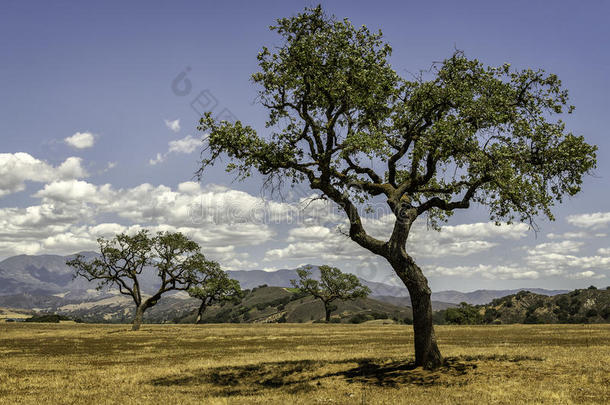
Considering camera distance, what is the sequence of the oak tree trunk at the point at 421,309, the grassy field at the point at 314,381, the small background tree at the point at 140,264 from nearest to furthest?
the grassy field at the point at 314,381, the oak tree trunk at the point at 421,309, the small background tree at the point at 140,264

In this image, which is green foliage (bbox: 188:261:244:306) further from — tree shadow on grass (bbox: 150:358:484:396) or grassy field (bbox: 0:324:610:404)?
tree shadow on grass (bbox: 150:358:484:396)

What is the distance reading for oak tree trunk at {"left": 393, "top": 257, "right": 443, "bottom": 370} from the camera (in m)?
20.1


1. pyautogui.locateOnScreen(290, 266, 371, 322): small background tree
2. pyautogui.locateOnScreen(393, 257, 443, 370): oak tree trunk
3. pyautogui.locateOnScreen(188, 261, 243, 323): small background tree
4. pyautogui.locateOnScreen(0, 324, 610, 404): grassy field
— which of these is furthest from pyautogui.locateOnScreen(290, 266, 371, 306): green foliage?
pyautogui.locateOnScreen(393, 257, 443, 370): oak tree trunk

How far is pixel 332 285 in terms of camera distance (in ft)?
349

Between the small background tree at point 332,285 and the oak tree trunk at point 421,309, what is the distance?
85497 mm

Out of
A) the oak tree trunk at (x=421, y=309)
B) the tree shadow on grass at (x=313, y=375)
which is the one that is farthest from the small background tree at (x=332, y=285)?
the oak tree trunk at (x=421, y=309)

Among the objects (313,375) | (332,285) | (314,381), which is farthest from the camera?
(332,285)

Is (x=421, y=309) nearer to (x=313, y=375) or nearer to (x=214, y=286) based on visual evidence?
(x=313, y=375)

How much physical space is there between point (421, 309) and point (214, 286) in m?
66.6

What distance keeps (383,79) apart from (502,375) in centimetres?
1464

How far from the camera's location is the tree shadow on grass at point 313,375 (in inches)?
721

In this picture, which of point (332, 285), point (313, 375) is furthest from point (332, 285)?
point (313, 375)

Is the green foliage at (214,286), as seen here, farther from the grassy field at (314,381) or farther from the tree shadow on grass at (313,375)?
the tree shadow on grass at (313,375)

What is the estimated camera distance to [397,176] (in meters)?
25.8
